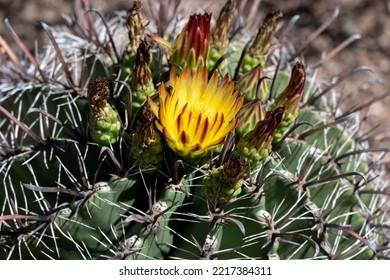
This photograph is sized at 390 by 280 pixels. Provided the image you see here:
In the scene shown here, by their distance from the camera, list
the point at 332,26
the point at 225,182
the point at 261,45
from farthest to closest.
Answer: the point at 332,26, the point at 261,45, the point at 225,182

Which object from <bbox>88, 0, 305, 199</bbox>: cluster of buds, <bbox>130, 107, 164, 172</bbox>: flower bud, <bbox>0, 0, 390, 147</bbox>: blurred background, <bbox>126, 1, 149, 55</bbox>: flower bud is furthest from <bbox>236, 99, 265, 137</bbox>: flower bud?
<bbox>0, 0, 390, 147</bbox>: blurred background

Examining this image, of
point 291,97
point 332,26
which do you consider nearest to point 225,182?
point 291,97

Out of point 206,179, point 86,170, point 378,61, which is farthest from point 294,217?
point 378,61

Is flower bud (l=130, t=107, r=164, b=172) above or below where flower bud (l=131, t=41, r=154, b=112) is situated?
below

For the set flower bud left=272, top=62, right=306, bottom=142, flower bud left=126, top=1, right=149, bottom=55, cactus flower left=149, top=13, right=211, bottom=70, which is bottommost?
flower bud left=272, top=62, right=306, bottom=142

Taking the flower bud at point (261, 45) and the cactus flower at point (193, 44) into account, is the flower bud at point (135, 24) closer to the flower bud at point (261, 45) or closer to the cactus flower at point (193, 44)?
the cactus flower at point (193, 44)

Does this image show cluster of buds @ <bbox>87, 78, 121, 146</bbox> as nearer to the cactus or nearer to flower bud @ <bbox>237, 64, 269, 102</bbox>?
the cactus

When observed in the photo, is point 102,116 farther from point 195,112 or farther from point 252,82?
point 252,82

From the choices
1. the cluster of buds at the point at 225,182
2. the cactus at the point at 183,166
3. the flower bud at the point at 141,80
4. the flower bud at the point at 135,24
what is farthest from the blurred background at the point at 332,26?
the cluster of buds at the point at 225,182
